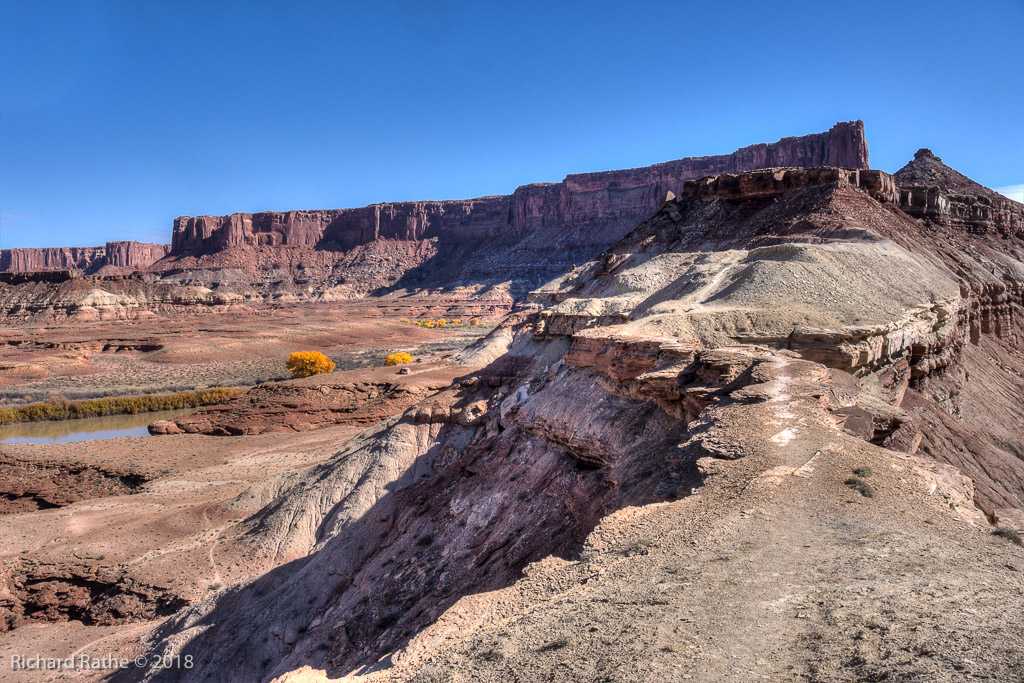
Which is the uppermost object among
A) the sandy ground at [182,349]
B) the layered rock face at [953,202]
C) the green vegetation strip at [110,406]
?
the layered rock face at [953,202]

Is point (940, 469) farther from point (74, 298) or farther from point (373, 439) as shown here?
point (74, 298)

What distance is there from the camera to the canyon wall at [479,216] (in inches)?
4016

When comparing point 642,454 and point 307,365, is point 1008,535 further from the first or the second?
point 307,365

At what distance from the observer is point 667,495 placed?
6.79 m

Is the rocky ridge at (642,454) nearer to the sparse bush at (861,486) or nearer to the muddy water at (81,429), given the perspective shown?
the sparse bush at (861,486)

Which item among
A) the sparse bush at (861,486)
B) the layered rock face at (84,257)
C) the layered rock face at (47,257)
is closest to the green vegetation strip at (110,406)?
the sparse bush at (861,486)

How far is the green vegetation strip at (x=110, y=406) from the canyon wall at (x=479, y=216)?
250ft

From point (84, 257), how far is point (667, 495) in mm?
199721

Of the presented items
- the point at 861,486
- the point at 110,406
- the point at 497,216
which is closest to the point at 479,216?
the point at 497,216

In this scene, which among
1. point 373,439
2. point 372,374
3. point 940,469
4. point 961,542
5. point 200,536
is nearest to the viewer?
point 961,542

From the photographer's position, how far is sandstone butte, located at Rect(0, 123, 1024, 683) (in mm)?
4516

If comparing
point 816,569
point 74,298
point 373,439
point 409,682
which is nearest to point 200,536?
point 373,439

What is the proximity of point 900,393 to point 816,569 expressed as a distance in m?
10.4

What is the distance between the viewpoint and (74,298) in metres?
72.5
